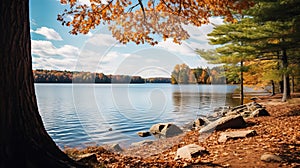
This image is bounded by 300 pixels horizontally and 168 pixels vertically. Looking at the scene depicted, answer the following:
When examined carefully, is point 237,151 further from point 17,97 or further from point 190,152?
point 17,97

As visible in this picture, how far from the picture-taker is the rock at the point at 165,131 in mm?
11817

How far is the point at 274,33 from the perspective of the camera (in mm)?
11180

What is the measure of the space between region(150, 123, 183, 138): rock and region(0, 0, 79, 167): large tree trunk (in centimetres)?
863

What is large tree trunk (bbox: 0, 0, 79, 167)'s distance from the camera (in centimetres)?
318

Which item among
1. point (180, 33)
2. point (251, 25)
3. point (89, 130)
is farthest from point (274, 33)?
point (89, 130)

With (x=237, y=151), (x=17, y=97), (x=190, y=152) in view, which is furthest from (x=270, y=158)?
(x=17, y=97)

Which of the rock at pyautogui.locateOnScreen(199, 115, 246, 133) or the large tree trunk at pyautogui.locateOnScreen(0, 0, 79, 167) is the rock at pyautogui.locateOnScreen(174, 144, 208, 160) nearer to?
the rock at pyautogui.locateOnScreen(199, 115, 246, 133)

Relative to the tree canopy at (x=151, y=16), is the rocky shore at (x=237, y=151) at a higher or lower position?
lower

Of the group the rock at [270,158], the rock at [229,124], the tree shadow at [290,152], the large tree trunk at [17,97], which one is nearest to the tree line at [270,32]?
the rock at [229,124]

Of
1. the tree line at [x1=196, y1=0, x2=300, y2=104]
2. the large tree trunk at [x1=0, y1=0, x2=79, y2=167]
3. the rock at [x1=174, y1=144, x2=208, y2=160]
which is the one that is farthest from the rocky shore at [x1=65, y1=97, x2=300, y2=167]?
the tree line at [x1=196, y1=0, x2=300, y2=104]

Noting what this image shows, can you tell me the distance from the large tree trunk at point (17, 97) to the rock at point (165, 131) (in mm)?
8626

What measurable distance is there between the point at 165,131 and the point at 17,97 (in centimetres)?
940

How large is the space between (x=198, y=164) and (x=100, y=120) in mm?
14326

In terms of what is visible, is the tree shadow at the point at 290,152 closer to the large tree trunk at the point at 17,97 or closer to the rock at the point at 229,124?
the rock at the point at 229,124
